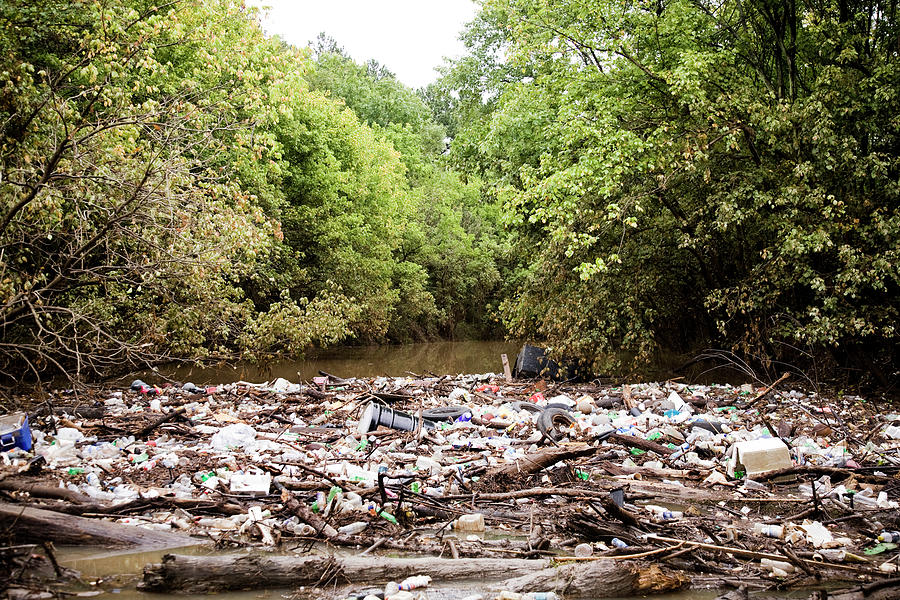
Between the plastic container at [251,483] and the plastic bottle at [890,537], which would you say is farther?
the plastic container at [251,483]

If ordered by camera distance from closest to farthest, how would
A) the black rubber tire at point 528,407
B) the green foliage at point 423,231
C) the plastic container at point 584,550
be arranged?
the plastic container at point 584,550 → the black rubber tire at point 528,407 → the green foliage at point 423,231

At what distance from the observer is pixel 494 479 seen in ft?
19.6

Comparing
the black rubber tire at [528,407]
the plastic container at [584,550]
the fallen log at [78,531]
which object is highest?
the fallen log at [78,531]

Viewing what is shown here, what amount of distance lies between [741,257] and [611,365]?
10.9ft

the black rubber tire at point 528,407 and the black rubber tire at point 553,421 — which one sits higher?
the black rubber tire at point 553,421

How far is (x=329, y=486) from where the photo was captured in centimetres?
528

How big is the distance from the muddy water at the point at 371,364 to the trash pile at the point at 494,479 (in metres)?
6.26

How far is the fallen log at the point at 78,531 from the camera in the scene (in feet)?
12.8

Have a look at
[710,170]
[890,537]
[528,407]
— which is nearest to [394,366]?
[528,407]

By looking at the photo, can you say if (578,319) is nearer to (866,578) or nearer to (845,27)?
(845,27)

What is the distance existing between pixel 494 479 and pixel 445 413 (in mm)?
3144

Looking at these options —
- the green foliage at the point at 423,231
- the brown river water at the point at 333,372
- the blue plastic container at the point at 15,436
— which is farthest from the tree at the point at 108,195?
the green foliage at the point at 423,231

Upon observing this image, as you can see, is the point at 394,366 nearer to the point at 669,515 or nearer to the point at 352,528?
the point at 669,515

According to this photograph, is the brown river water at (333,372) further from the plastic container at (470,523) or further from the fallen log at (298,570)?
the plastic container at (470,523)
